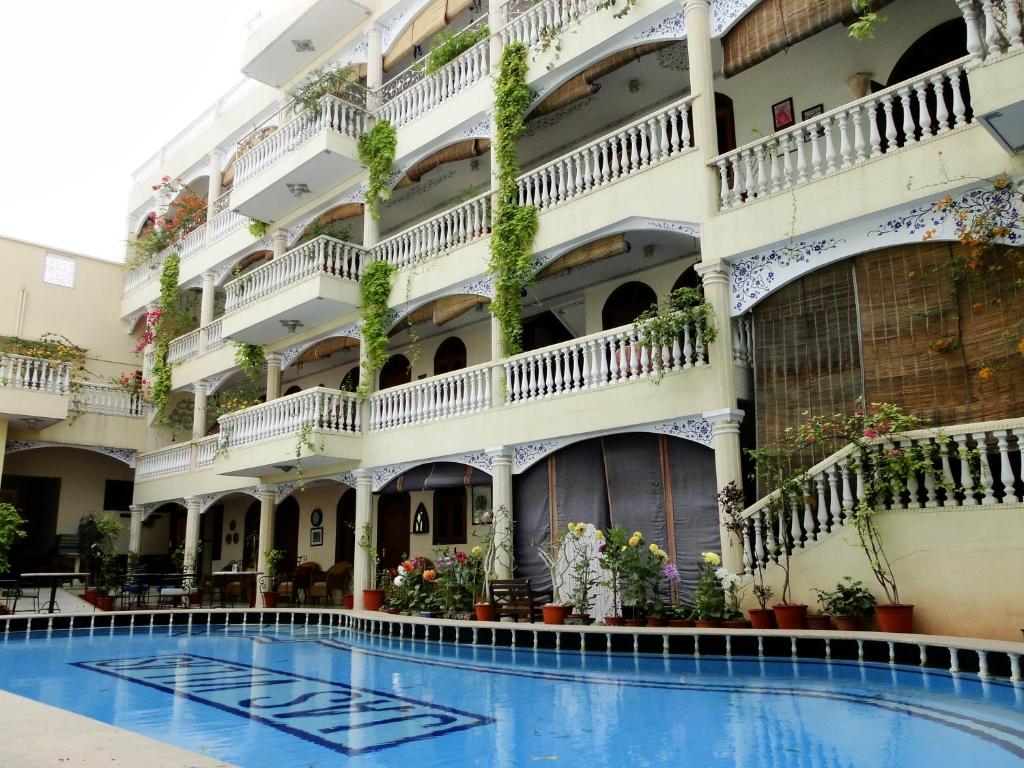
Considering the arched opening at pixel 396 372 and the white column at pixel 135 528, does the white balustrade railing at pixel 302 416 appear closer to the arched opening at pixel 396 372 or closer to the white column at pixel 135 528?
the arched opening at pixel 396 372

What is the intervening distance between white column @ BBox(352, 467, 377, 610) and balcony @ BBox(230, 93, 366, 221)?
656 centimetres

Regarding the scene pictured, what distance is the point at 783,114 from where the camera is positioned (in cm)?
1320

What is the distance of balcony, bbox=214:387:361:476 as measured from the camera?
16.1m

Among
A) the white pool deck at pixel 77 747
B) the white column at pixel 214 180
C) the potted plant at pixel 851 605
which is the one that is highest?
the white column at pixel 214 180

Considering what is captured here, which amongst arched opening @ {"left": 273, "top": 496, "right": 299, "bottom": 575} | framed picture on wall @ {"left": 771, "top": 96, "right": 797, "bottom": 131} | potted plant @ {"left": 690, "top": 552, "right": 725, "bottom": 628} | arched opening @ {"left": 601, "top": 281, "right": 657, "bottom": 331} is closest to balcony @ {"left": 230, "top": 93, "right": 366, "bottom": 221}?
arched opening @ {"left": 601, "top": 281, "right": 657, "bottom": 331}

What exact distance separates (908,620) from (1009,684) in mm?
1669

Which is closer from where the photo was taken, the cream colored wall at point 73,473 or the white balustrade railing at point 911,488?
the white balustrade railing at point 911,488

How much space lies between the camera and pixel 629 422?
11867 millimetres

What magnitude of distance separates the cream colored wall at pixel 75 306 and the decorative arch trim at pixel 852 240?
21208mm

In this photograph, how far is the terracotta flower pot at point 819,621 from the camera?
30.1 feet

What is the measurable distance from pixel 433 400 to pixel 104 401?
12.7 metres

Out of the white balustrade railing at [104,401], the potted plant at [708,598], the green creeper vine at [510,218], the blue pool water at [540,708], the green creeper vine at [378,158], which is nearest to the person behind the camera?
the blue pool water at [540,708]

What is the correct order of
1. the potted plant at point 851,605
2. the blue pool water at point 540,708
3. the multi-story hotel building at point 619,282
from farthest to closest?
the multi-story hotel building at point 619,282 → the potted plant at point 851,605 → the blue pool water at point 540,708

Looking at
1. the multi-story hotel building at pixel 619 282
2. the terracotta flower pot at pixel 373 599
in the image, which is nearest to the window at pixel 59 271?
the multi-story hotel building at pixel 619 282
